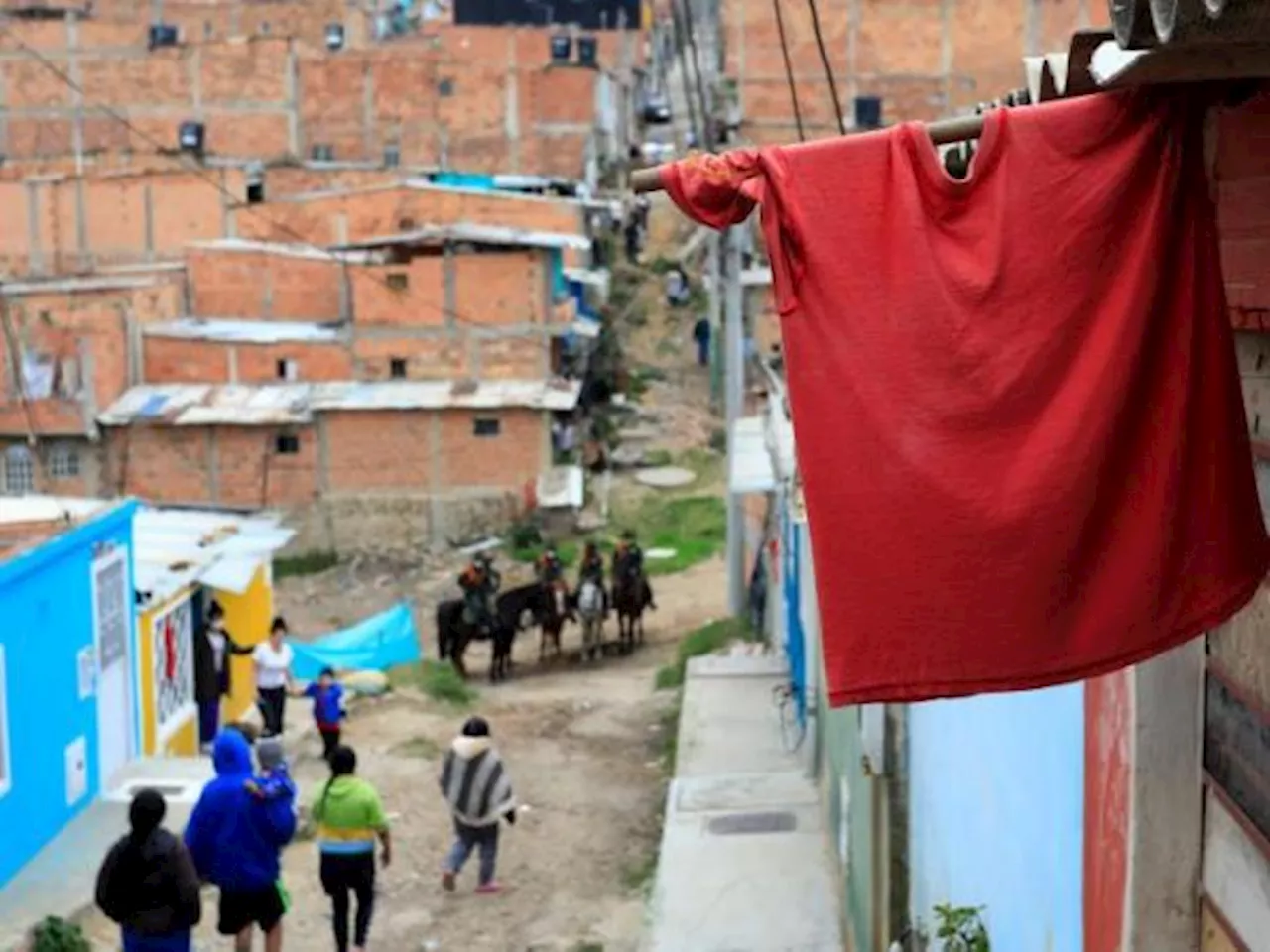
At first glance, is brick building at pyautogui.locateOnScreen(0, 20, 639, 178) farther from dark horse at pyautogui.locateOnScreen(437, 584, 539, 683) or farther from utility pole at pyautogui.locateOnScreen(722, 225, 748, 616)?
dark horse at pyautogui.locateOnScreen(437, 584, 539, 683)

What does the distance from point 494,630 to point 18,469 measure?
11.5 metres

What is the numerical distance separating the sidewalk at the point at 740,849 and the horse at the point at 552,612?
5.38 metres

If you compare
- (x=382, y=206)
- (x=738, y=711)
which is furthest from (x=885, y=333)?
(x=382, y=206)

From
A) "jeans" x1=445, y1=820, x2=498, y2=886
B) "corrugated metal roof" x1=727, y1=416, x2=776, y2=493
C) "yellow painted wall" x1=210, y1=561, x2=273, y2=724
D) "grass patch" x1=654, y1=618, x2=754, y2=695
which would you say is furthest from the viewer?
"grass patch" x1=654, y1=618, x2=754, y2=695

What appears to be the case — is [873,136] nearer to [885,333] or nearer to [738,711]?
[885,333]

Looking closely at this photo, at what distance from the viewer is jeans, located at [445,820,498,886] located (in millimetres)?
11250

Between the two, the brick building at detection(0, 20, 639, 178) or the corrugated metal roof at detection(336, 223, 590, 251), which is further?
the brick building at detection(0, 20, 639, 178)

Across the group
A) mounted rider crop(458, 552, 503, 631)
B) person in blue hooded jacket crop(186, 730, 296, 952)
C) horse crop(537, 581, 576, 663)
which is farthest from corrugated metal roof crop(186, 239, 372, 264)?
person in blue hooded jacket crop(186, 730, 296, 952)

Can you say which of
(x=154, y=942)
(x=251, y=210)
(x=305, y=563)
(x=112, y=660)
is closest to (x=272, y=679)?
(x=112, y=660)

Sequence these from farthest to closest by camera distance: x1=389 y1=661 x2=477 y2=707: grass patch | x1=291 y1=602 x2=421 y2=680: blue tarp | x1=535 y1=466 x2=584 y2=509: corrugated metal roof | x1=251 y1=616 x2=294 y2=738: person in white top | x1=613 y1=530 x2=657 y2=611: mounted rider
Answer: x1=535 y1=466 x2=584 y2=509: corrugated metal roof, x1=613 y1=530 x2=657 y2=611: mounted rider, x1=291 y1=602 x2=421 y2=680: blue tarp, x1=389 y1=661 x2=477 y2=707: grass patch, x1=251 y1=616 x2=294 y2=738: person in white top

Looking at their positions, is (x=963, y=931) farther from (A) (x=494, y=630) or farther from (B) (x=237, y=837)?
(A) (x=494, y=630)

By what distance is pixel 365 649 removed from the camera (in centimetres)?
1964

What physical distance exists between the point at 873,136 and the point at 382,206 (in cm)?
3320

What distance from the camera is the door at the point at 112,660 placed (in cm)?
1275
